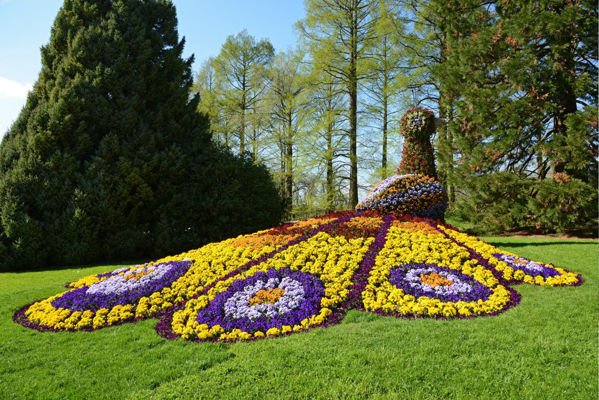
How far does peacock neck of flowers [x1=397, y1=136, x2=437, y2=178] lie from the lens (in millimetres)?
10203

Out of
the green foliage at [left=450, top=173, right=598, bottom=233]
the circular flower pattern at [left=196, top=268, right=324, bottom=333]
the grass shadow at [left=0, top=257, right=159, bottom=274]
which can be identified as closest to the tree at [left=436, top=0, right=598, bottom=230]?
the green foliage at [left=450, top=173, right=598, bottom=233]

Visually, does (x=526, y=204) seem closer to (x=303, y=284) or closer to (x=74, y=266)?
(x=303, y=284)

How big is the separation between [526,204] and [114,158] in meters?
12.7

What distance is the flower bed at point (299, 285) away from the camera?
479cm

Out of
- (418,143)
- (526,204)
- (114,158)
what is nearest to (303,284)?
(418,143)

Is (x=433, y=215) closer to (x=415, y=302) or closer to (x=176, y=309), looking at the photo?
(x=415, y=302)

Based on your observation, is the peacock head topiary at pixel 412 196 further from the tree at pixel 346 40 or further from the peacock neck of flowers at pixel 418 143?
the tree at pixel 346 40

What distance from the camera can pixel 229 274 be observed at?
6.11 m

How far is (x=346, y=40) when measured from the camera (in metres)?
18.1

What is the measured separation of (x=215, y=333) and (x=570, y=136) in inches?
476

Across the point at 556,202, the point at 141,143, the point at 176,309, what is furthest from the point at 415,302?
the point at 556,202

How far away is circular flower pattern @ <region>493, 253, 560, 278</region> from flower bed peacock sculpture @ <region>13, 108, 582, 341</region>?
19 millimetres

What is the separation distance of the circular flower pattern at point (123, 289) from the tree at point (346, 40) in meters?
12.0

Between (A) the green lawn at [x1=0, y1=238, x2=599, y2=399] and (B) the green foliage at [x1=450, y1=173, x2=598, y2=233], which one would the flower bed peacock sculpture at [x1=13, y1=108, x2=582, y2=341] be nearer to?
(A) the green lawn at [x1=0, y1=238, x2=599, y2=399]
